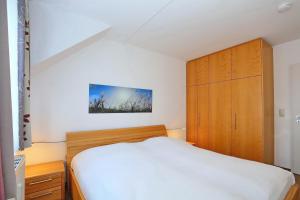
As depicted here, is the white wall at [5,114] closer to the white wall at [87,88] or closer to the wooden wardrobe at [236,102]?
the white wall at [87,88]


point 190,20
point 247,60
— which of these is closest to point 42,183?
point 190,20

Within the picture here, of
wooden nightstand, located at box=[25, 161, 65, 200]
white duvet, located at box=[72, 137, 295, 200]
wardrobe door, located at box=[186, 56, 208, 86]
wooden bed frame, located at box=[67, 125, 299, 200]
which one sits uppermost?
wardrobe door, located at box=[186, 56, 208, 86]

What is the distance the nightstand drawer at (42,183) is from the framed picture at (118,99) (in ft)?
3.44

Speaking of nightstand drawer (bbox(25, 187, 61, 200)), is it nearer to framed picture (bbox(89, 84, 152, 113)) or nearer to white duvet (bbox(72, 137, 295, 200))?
white duvet (bbox(72, 137, 295, 200))

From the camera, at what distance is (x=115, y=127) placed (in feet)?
9.59

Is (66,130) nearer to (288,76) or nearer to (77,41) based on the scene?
(77,41)

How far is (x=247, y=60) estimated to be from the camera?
9.77 ft

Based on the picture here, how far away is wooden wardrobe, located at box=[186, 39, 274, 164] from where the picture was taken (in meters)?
2.83

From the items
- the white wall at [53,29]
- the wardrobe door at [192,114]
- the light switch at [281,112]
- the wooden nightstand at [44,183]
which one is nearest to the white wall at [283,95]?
the light switch at [281,112]

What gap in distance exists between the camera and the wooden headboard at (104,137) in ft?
7.95

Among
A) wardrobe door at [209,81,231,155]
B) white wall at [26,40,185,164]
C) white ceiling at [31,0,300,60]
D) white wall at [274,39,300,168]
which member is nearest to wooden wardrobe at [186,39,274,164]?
wardrobe door at [209,81,231,155]

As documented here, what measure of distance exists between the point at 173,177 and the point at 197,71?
2828 millimetres

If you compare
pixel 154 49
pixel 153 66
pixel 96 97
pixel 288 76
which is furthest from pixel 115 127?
pixel 288 76

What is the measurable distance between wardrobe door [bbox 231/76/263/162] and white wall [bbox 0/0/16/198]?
3243 mm
